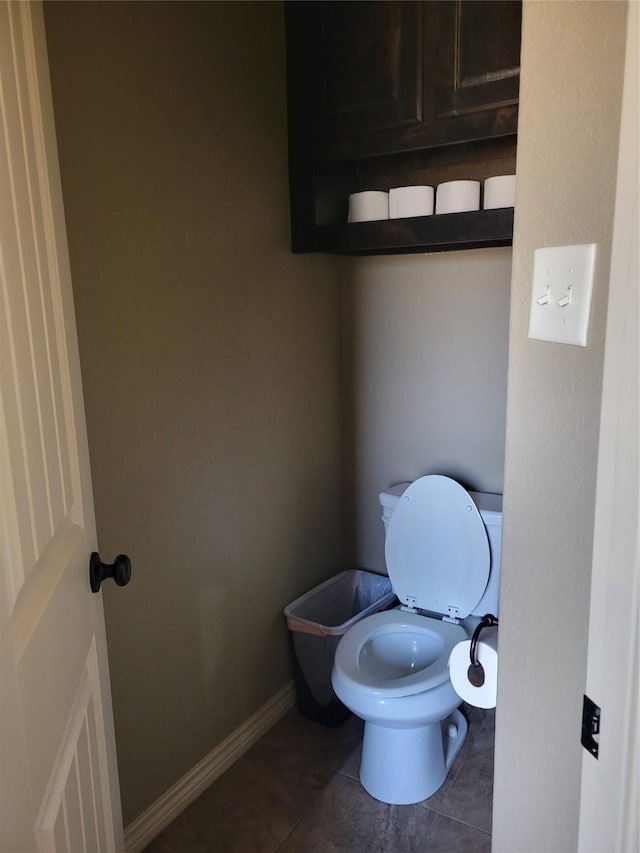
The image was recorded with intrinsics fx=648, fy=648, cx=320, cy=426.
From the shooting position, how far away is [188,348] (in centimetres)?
171

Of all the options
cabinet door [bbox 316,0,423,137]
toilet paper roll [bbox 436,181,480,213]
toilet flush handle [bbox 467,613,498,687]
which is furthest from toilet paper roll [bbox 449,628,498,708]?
cabinet door [bbox 316,0,423,137]

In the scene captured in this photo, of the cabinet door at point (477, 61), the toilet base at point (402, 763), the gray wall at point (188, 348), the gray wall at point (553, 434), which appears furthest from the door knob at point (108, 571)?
the cabinet door at point (477, 61)

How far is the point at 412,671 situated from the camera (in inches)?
78.3

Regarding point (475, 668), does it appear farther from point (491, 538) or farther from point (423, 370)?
point (423, 370)

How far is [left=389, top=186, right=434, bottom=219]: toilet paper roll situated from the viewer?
1.80 m

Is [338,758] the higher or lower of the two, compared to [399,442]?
lower

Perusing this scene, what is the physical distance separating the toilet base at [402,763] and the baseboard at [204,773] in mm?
386

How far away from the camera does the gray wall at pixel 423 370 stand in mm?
2025

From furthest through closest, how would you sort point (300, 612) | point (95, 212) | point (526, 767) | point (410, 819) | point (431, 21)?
Result: 1. point (300, 612)
2. point (410, 819)
3. point (431, 21)
4. point (95, 212)
5. point (526, 767)

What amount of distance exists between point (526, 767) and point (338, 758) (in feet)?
4.12

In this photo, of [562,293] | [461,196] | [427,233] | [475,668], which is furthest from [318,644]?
[562,293]

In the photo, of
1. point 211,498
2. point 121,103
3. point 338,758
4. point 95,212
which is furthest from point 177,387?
point 338,758

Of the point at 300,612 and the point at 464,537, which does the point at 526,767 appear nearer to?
the point at 464,537

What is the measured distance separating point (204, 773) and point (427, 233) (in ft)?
5.46
